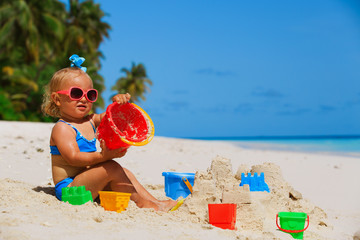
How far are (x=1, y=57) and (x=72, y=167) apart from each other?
22881 millimetres

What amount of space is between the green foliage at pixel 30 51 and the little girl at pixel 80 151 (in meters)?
17.5

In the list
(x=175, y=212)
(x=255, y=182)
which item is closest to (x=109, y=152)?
(x=175, y=212)

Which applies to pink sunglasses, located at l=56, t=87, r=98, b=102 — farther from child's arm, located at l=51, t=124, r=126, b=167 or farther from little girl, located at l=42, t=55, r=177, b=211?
child's arm, located at l=51, t=124, r=126, b=167

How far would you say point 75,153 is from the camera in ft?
10.6

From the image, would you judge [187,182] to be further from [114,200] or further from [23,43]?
[23,43]

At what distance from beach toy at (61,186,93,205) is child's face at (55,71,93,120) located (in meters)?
0.68

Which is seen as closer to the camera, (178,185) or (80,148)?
(80,148)

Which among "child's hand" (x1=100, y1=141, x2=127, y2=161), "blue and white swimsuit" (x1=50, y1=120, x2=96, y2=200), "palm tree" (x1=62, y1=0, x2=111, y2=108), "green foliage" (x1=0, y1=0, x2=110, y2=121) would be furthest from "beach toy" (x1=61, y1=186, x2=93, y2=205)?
"palm tree" (x1=62, y1=0, x2=111, y2=108)

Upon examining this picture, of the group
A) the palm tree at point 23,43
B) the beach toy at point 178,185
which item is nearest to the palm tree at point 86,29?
the palm tree at point 23,43

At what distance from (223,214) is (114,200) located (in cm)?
84

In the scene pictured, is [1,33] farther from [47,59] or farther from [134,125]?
[134,125]

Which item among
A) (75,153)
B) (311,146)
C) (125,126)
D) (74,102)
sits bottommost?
(75,153)

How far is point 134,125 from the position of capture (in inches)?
140

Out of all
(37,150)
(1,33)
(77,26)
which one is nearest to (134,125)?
(37,150)
